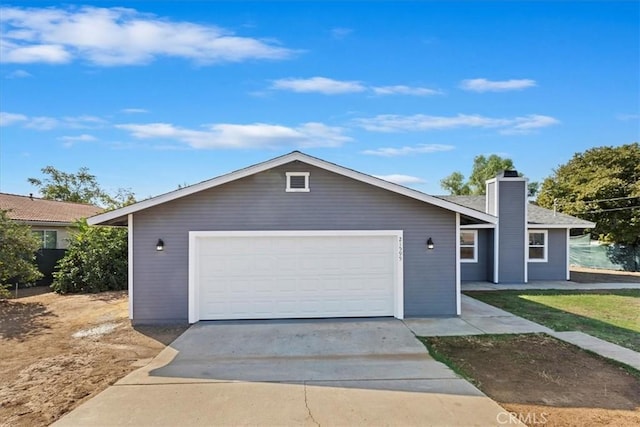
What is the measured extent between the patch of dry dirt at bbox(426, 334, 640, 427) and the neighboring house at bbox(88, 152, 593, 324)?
2080 mm

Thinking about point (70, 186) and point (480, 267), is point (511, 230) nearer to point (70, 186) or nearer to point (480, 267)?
point (480, 267)

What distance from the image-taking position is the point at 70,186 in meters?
38.1

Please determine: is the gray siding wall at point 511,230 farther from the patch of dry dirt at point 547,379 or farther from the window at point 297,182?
the window at point 297,182

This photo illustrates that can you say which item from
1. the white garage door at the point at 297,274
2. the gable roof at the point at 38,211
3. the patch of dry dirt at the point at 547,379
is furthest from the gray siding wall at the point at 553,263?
the gable roof at the point at 38,211

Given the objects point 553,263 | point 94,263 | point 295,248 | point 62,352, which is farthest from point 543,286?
point 94,263

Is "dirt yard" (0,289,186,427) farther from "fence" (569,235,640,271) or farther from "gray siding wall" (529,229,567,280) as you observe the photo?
"fence" (569,235,640,271)

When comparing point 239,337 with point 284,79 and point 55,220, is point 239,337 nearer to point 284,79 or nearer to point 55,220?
point 284,79

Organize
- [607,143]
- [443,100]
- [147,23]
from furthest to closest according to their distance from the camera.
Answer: [607,143] < [443,100] < [147,23]

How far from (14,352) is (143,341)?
216 cm

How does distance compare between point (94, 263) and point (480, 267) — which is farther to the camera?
point (480, 267)

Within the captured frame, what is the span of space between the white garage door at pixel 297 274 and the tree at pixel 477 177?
39.7 m

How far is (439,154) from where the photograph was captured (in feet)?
84.4

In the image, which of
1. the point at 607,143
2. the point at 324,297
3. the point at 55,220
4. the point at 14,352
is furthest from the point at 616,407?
the point at 607,143

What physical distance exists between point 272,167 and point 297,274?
101 inches
